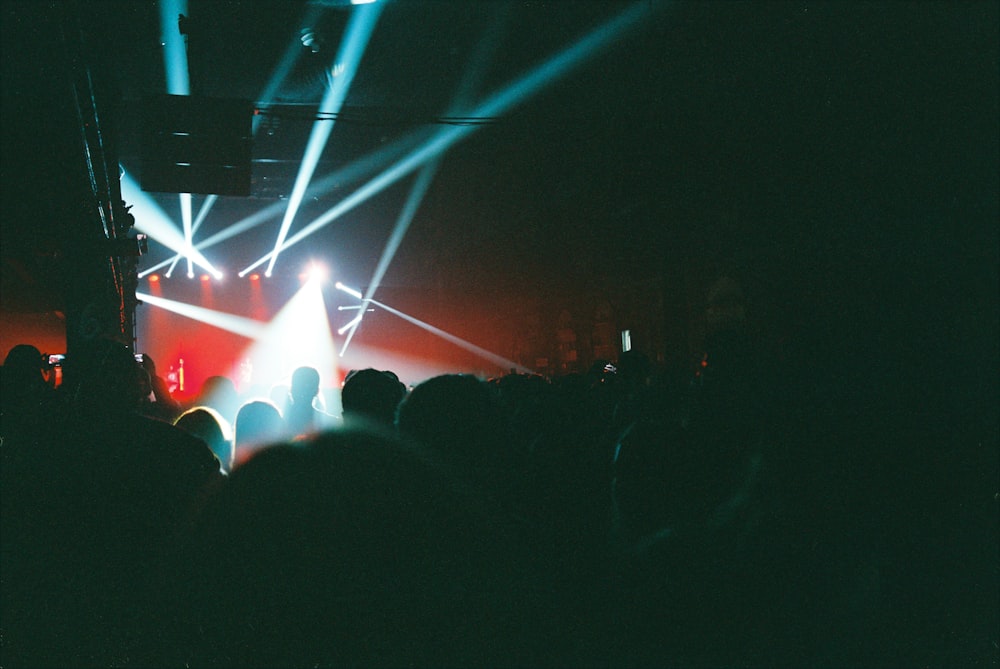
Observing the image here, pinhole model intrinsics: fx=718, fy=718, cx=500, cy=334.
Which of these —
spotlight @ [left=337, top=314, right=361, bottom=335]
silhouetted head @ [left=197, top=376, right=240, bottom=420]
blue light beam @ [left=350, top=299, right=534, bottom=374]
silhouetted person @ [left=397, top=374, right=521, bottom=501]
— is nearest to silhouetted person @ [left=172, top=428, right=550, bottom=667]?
silhouetted person @ [left=397, top=374, right=521, bottom=501]

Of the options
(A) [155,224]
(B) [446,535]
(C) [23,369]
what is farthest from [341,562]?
(A) [155,224]

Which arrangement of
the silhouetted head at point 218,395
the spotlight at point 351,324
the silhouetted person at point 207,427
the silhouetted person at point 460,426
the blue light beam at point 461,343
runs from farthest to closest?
the spotlight at point 351,324 → the blue light beam at point 461,343 → the silhouetted head at point 218,395 → the silhouetted person at point 207,427 → the silhouetted person at point 460,426

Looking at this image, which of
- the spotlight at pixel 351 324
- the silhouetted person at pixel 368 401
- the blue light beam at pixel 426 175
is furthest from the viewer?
the spotlight at pixel 351 324

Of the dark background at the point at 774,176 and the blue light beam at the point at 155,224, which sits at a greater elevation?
the blue light beam at the point at 155,224

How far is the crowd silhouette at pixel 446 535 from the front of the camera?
1562mm

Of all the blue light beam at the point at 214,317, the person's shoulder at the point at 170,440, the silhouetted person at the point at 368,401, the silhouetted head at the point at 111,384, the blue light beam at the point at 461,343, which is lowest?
the person's shoulder at the point at 170,440

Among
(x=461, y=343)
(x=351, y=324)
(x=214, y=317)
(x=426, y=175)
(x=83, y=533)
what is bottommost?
(x=83, y=533)

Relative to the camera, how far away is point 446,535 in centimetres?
163

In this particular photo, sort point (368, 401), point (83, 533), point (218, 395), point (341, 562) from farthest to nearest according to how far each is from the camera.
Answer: point (218, 395)
point (368, 401)
point (83, 533)
point (341, 562)

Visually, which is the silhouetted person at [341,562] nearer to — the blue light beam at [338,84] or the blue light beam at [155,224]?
the blue light beam at [338,84]

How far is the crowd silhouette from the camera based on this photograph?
1562mm

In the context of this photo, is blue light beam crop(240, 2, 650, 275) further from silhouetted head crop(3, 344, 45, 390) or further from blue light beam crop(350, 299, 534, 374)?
silhouetted head crop(3, 344, 45, 390)

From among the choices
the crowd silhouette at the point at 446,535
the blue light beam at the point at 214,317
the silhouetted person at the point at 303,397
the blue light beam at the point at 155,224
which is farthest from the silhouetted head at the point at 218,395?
the blue light beam at the point at 214,317

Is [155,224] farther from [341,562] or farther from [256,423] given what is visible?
[341,562]
